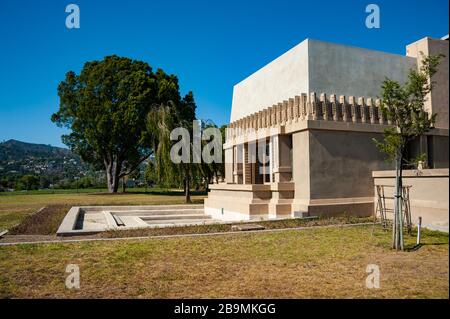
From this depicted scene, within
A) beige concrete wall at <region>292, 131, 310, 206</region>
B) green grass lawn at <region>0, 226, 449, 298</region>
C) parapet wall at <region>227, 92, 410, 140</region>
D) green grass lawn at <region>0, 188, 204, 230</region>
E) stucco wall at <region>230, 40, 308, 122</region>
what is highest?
stucco wall at <region>230, 40, 308, 122</region>

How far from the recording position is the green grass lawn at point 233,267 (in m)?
4.75

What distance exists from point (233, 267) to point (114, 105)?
34.2m

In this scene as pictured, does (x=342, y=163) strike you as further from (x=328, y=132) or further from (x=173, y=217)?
(x=173, y=217)

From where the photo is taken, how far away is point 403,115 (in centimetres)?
765

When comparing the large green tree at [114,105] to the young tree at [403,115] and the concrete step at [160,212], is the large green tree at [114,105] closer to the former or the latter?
the concrete step at [160,212]

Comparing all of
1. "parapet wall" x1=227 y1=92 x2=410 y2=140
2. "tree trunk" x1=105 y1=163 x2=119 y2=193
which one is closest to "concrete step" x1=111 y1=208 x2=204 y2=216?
"parapet wall" x1=227 y1=92 x2=410 y2=140

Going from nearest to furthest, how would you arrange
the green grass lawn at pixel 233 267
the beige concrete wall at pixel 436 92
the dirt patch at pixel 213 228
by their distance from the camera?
the green grass lawn at pixel 233 267 → the dirt patch at pixel 213 228 → the beige concrete wall at pixel 436 92

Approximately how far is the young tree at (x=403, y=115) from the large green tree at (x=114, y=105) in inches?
1175

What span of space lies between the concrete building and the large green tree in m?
23.2

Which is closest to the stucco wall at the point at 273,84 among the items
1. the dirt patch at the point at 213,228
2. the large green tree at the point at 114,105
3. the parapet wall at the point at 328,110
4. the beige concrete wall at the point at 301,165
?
the parapet wall at the point at 328,110

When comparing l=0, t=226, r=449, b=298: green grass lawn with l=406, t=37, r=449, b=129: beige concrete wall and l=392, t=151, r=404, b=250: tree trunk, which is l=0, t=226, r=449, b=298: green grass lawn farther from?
l=406, t=37, r=449, b=129: beige concrete wall

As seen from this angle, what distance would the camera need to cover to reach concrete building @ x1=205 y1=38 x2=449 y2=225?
12875 millimetres

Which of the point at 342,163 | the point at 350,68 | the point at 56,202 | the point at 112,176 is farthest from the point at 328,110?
the point at 112,176
